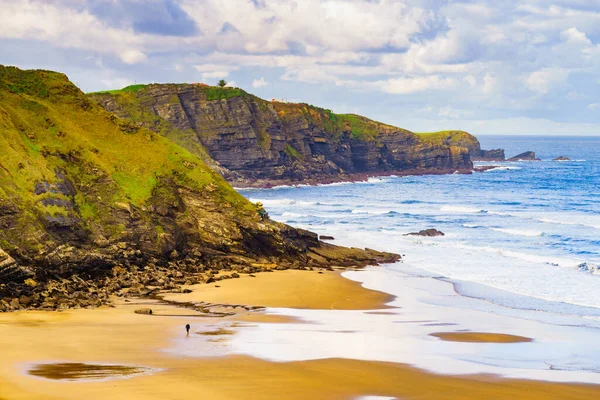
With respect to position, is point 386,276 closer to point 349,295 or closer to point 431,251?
point 349,295

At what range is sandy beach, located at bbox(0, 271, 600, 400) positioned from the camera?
1920 centimetres

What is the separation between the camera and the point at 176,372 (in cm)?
2123

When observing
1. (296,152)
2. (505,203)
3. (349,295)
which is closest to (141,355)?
(349,295)

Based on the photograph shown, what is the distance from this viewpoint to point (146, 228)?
43.8 m

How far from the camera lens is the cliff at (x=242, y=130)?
130875 mm

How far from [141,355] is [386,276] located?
24.8 meters

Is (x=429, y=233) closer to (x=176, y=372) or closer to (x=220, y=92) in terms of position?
(x=176, y=372)

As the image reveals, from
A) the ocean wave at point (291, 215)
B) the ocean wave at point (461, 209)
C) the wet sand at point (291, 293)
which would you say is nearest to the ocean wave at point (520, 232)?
the ocean wave at point (461, 209)

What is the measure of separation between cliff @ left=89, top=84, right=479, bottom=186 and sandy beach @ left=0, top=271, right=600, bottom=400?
100899 millimetres

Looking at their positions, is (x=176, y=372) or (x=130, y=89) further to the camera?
(x=130, y=89)

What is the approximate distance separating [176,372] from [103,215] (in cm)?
2360

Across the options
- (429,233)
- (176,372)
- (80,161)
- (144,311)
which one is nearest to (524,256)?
(429,233)

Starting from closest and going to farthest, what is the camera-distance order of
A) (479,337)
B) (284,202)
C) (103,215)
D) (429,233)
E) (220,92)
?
(479,337) < (103,215) < (429,233) < (284,202) < (220,92)

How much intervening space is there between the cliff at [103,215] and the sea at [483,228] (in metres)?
7.98
